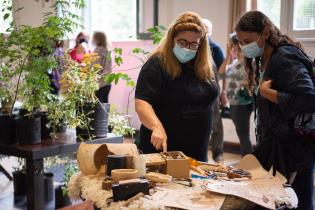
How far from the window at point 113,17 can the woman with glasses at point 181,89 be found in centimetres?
411

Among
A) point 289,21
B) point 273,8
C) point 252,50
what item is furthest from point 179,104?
point 273,8

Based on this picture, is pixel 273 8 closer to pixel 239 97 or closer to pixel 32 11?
pixel 239 97

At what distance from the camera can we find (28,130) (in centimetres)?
237

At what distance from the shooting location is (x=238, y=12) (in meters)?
4.64

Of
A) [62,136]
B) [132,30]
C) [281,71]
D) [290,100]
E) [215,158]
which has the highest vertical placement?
[132,30]

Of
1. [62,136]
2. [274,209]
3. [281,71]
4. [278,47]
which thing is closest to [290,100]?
[281,71]

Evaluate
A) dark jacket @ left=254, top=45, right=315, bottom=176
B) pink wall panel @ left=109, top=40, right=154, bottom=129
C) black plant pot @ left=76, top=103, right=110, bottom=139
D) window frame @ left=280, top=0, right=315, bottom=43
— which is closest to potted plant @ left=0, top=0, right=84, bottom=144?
black plant pot @ left=76, top=103, right=110, bottom=139

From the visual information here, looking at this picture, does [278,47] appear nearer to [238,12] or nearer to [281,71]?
[281,71]

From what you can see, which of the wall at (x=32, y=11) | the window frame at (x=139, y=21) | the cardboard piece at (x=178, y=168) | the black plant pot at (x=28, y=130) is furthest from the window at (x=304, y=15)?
the wall at (x=32, y=11)

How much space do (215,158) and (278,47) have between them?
8.55 ft

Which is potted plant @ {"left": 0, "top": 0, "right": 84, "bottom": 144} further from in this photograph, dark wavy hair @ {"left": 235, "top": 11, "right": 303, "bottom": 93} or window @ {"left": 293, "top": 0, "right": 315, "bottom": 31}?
window @ {"left": 293, "top": 0, "right": 315, "bottom": 31}

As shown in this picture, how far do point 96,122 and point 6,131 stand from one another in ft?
1.63

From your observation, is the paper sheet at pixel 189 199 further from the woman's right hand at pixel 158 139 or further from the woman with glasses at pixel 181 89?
the woman with glasses at pixel 181 89

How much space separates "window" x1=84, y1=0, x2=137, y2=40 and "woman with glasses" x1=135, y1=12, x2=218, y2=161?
4.11m
